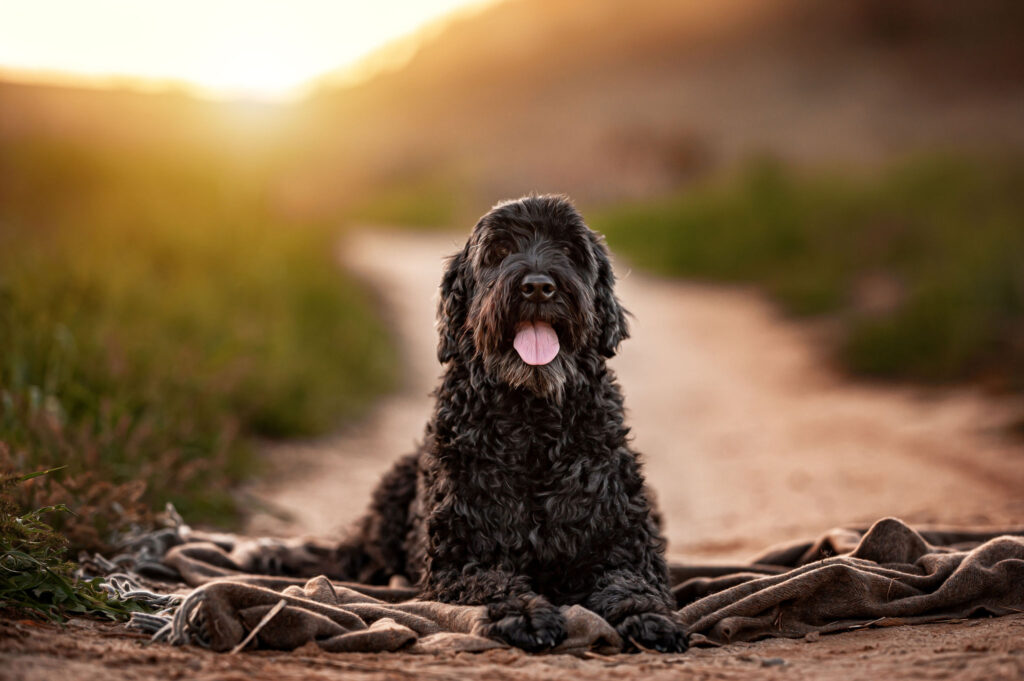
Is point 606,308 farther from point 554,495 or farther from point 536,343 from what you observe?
point 554,495

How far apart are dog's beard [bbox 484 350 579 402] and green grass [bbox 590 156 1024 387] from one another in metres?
8.41

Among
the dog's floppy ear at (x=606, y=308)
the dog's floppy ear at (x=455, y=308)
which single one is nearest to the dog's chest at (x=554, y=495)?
the dog's floppy ear at (x=606, y=308)

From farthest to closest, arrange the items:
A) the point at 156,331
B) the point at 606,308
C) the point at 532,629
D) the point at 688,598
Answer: the point at 156,331, the point at 688,598, the point at 606,308, the point at 532,629

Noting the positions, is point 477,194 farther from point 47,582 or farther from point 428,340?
point 47,582

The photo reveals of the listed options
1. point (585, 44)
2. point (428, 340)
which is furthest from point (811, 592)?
point (585, 44)

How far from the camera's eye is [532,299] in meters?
4.29

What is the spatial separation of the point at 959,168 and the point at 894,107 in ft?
63.9

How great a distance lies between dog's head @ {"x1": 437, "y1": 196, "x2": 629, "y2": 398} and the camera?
431 centimetres

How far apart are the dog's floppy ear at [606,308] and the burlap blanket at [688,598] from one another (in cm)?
129

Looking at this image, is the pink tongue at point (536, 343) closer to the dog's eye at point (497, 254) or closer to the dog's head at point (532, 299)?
the dog's head at point (532, 299)

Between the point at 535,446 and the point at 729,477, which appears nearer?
the point at 535,446

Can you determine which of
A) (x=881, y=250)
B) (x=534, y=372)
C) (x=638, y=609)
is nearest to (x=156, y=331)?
(x=534, y=372)

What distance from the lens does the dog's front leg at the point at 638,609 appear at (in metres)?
3.87

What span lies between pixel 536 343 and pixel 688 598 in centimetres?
168
